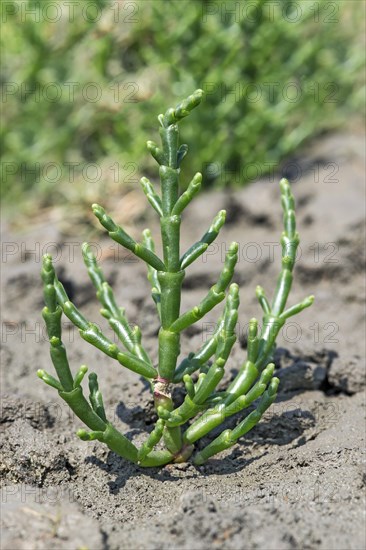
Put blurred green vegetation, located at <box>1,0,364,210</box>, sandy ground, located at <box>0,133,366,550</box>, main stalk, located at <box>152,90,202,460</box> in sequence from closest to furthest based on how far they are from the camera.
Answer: sandy ground, located at <box>0,133,366,550</box>
main stalk, located at <box>152,90,202,460</box>
blurred green vegetation, located at <box>1,0,364,210</box>

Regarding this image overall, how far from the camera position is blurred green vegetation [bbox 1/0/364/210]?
468 centimetres

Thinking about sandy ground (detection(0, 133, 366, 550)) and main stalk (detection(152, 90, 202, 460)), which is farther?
main stalk (detection(152, 90, 202, 460))

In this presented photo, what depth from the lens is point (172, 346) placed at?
2436 mm

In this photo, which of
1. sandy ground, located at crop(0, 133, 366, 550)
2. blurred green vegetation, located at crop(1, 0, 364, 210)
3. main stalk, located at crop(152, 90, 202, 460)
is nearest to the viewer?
sandy ground, located at crop(0, 133, 366, 550)

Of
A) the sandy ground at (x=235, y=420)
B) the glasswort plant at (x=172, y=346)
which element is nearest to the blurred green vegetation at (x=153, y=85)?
the sandy ground at (x=235, y=420)

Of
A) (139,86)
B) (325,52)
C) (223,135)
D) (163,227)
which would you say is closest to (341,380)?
(163,227)

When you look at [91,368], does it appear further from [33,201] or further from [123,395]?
[33,201]

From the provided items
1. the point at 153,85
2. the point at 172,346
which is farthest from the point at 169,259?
the point at 153,85

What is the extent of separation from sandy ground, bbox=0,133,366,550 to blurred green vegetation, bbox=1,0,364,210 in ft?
1.56

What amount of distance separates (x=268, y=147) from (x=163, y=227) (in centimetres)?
277

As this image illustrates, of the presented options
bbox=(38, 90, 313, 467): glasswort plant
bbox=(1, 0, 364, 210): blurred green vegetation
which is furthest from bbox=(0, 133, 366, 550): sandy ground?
bbox=(1, 0, 364, 210): blurred green vegetation

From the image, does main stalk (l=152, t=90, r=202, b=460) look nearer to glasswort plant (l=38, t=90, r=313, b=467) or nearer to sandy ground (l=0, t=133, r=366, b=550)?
glasswort plant (l=38, t=90, r=313, b=467)

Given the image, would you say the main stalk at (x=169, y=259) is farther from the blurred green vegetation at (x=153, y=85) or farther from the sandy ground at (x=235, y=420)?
the blurred green vegetation at (x=153, y=85)

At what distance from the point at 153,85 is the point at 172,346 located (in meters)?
2.83
